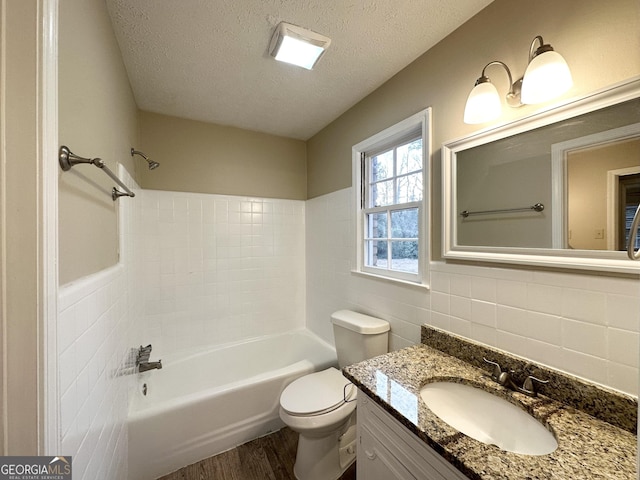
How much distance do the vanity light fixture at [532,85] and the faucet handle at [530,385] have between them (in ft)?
3.35

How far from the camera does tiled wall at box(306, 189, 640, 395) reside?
786 millimetres

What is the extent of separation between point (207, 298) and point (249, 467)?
129 centimetres

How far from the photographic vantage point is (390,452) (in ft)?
2.93

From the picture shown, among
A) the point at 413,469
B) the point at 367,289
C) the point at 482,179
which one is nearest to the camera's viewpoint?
the point at 413,469

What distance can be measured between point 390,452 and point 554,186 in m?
1.14

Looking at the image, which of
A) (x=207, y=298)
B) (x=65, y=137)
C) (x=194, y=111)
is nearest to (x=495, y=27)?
(x=65, y=137)

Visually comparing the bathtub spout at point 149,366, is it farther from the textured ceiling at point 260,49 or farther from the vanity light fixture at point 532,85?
the vanity light fixture at point 532,85

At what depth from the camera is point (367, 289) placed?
1.84 m

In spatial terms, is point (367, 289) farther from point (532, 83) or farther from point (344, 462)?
point (532, 83)

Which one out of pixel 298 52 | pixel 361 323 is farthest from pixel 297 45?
pixel 361 323

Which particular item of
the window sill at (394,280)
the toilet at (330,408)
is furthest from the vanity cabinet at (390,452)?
the window sill at (394,280)

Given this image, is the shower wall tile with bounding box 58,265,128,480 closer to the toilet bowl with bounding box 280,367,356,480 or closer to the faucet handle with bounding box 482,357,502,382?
the toilet bowl with bounding box 280,367,356,480

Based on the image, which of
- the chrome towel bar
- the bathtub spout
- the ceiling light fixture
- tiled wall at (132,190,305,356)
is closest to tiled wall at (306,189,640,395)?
the chrome towel bar

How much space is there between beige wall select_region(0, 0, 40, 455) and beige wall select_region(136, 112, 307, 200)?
5.56 ft
